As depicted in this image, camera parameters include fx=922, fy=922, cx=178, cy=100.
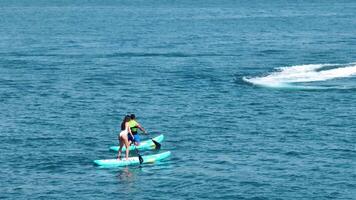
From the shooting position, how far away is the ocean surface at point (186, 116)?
63.6 metres

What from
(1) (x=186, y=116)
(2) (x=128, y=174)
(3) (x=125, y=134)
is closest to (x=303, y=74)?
(1) (x=186, y=116)

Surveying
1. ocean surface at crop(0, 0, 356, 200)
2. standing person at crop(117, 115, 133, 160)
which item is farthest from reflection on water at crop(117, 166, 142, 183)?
standing person at crop(117, 115, 133, 160)

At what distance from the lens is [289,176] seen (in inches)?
2549

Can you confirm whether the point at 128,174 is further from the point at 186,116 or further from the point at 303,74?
the point at 303,74

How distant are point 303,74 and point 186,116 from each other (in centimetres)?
2837

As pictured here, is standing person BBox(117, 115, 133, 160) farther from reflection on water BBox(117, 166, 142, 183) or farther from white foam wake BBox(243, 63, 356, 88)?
white foam wake BBox(243, 63, 356, 88)

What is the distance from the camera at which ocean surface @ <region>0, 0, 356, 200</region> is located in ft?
209

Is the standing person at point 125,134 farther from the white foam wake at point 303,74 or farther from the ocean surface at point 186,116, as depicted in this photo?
the white foam wake at point 303,74

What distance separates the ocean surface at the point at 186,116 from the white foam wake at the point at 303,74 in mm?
131

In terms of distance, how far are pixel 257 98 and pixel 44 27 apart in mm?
108124

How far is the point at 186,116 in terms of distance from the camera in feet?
285

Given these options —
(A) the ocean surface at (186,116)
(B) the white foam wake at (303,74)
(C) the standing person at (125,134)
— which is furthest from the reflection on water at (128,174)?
(B) the white foam wake at (303,74)

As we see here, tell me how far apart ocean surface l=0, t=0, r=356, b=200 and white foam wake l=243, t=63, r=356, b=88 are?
0.13m

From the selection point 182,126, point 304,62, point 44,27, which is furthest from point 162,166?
point 44,27
